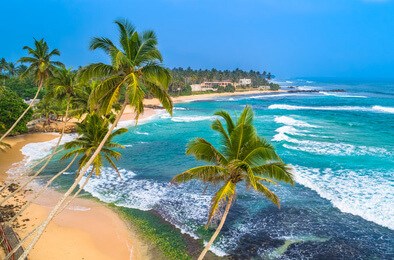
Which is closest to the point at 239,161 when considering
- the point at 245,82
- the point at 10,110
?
the point at 10,110

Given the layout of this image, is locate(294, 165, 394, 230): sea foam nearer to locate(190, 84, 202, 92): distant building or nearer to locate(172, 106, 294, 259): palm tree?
locate(172, 106, 294, 259): palm tree

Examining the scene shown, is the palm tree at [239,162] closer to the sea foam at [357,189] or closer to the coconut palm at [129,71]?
the coconut palm at [129,71]

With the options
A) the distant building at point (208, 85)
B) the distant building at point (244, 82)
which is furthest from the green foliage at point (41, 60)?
the distant building at point (244, 82)

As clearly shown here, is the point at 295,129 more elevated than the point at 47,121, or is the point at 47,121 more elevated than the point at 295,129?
the point at 47,121

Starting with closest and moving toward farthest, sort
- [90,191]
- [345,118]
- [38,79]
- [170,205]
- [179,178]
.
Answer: [179,178] < [170,205] < [90,191] < [38,79] < [345,118]

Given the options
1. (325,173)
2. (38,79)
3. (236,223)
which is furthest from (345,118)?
(38,79)

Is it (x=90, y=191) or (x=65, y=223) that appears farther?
(x=90, y=191)

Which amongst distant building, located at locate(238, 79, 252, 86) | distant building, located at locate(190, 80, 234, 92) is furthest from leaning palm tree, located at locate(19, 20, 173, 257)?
distant building, located at locate(238, 79, 252, 86)

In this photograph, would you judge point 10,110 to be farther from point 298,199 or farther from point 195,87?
point 195,87

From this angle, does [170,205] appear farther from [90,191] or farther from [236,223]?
[90,191]
